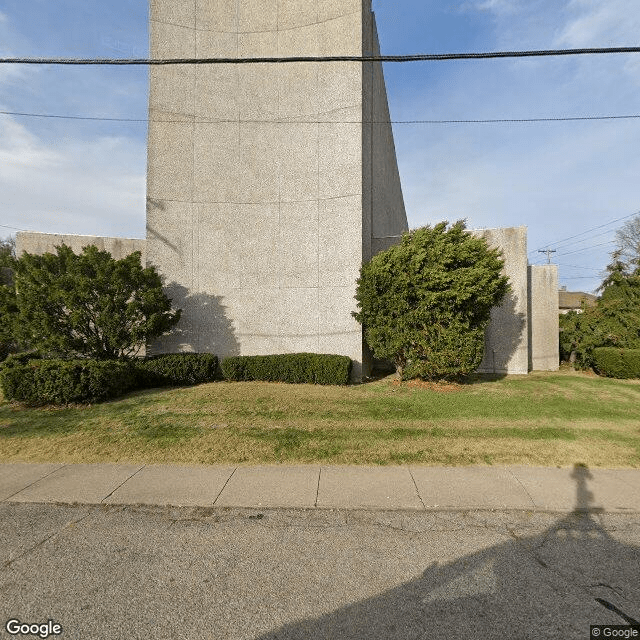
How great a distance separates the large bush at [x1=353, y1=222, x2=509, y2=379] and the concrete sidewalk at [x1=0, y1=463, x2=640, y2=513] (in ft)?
16.3

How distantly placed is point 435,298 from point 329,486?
6354 millimetres

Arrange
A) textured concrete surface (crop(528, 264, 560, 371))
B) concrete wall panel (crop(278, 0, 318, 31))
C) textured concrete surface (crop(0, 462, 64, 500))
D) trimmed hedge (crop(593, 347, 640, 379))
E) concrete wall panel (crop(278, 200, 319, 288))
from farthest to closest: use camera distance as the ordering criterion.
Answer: textured concrete surface (crop(528, 264, 560, 371)) < trimmed hedge (crop(593, 347, 640, 379)) < concrete wall panel (crop(278, 200, 319, 288)) < concrete wall panel (crop(278, 0, 318, 31)) < textured concrete surface (crop(0, 462, 64, 500))

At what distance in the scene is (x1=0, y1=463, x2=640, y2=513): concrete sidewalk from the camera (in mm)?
3852

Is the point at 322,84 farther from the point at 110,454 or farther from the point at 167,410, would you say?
the point at 110,454

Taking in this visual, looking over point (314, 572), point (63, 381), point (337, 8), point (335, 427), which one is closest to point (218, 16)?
point (337, 8)

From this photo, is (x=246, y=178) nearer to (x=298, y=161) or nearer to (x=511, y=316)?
(x=298, y=161)

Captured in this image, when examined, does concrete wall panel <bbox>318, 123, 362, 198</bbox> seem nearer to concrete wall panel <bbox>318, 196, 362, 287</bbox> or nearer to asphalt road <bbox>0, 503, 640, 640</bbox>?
concrete wall panel <bbox>318, 196, 362, 287</bbox>

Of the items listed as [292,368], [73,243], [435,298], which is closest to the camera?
[435,298]

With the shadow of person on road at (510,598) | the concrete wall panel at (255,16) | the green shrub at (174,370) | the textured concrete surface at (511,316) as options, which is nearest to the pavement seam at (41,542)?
the shadow of person on road at (510,598)

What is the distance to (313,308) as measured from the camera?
11305mm

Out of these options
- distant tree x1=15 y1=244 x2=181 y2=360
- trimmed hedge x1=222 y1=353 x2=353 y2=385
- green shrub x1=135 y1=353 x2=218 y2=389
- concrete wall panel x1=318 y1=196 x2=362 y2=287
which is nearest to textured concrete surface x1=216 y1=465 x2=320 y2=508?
→ trimmed hedge x1=222 y1=353 x2=353 y2=385

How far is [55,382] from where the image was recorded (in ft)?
24.3

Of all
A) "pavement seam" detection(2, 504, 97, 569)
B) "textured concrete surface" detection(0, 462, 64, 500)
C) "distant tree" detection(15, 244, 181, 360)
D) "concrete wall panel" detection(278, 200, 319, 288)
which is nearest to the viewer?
"pavement seam" detection(2, 504, 97, 569)

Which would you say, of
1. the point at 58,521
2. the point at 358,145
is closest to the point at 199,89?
the point at 358,145
